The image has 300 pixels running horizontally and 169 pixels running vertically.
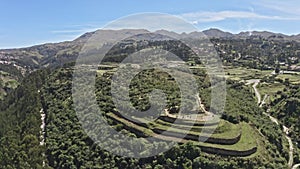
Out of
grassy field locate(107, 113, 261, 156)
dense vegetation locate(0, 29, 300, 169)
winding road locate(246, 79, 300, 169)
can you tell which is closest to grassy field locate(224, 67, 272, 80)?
winding road locate(246, 79, 300, 169)

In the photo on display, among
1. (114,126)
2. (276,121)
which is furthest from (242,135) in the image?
(276,121)

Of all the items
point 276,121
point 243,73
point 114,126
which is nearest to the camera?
point 114,126

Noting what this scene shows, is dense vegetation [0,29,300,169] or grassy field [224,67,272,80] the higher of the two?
grassy field [224,67,272,80]

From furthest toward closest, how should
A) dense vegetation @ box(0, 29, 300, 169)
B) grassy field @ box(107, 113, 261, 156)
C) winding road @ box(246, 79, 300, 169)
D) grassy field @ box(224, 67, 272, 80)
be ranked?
grassy field @ box(224, 67, 272, 80)
winding road @ box(246, 79, 300, 169)
grassy field @ box(107, 113, 261, 156)
dense vegetation @ box(0, 29, 300, 169)

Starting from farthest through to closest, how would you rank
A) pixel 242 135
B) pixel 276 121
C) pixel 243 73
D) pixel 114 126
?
pixel 243 73 < pixel 276 121 < pixel 114 126 < pixel 242 135

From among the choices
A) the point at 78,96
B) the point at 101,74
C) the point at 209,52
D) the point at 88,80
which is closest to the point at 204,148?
the point at 78,96

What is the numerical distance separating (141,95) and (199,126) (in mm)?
9121

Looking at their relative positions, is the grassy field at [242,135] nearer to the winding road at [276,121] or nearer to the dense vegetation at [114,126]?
the dense vegetation at [114,126]

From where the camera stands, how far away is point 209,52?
3273 inches

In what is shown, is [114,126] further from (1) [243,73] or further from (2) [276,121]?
(1) [243,73]

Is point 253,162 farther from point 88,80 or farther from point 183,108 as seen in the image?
point 88,80

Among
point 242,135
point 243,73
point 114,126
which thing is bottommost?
point 242,135

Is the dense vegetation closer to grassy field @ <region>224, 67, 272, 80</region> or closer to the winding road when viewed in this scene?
the winding road

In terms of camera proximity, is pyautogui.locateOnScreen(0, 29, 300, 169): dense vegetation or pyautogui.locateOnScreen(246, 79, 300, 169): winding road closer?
pyautogui.locateOnScreen(0, 29, 300, 169): dense vegetation
